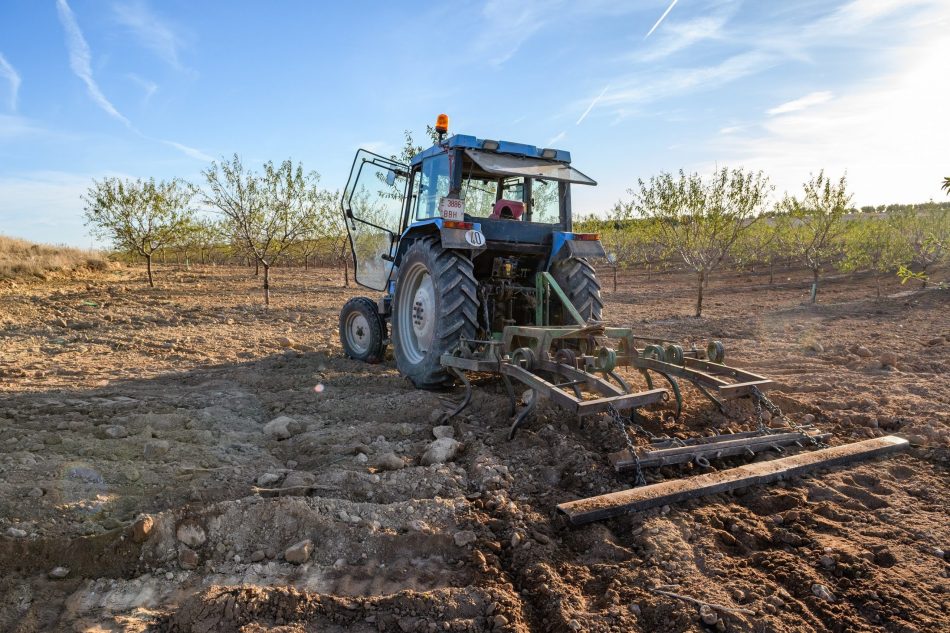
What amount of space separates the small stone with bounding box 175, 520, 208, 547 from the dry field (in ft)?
0.04

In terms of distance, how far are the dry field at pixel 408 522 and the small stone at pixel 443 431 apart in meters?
0.10

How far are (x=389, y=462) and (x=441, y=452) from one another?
0.34 m

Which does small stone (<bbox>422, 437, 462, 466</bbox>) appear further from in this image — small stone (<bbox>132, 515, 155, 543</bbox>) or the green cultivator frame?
small stone (<bbox>132, 515, 155, 543</bbox>)

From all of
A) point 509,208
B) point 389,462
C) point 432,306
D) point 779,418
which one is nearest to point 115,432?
point 389,462

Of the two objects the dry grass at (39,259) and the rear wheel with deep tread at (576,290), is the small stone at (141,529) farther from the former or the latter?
the dry grass at (39,259)

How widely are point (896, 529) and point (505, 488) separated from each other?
199cm

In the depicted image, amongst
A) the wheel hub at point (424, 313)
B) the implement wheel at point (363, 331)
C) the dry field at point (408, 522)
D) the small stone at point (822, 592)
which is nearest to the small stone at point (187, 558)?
the dry field at point (408, 522)

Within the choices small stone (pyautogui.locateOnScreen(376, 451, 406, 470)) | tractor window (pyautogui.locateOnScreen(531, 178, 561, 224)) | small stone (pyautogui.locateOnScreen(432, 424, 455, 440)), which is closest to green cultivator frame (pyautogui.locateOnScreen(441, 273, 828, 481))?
small stone (pyautogui.locateOnScreen(432, 424, 455, 440))

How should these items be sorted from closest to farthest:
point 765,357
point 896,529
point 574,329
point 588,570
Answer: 1. point 588,570
2. point 896,529
3. point 574,329
4. point 765,357

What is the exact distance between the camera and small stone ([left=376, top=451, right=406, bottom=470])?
3533 mm

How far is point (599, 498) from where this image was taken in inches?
116

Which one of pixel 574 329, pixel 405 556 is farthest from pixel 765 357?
pixel 405 556

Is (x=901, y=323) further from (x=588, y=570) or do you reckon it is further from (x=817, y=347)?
(x=588, y=570)

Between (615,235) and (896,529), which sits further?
(615,235)
